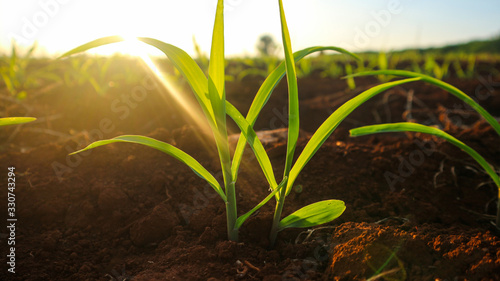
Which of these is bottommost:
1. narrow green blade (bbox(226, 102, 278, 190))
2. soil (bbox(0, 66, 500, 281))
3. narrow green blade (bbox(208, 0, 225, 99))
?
soil (bbox(0, 66, 500, 281))

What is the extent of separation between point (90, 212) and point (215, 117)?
75 centimetres

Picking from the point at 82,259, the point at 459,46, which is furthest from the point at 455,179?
the point at 459,46

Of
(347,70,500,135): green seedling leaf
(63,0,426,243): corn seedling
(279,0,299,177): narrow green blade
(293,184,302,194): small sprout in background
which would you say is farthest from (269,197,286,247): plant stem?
(347,70,500,135): green seedling leaf

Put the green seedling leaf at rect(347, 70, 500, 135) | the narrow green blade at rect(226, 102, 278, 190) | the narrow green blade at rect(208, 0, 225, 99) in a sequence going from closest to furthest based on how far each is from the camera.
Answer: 1. the narrow green blade at rect(208, 0, 225, 99)
2. the narrow green blade at rect(226, 102, 278, 190)
3. the green seedling leaf at rect(347, 70, 500, 135)

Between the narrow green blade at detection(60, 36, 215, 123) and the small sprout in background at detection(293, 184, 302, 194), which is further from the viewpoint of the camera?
the small sprout in background at detection(293, 184, 302, 194)

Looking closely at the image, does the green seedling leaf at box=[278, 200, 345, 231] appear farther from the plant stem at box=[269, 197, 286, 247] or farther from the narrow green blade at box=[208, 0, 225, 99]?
the narrow green blade at box=[208, 0, 225, 99]

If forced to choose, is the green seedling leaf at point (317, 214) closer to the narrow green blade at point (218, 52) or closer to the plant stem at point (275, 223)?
the plant stem at point (275, 223)

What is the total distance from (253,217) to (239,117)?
420 mm

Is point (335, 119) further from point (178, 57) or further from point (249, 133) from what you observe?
point (178, 57)

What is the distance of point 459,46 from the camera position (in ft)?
52.9

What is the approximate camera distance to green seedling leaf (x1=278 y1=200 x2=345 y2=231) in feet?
3.06

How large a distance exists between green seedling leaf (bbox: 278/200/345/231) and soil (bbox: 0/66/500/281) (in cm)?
9

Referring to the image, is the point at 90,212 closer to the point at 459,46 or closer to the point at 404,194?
the point at 404,194

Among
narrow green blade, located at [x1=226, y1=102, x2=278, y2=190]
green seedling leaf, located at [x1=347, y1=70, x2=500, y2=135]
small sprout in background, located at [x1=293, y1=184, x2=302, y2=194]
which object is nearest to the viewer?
narrow green blade, located at [x1=226, y1=102, x2=278, y2=190]
